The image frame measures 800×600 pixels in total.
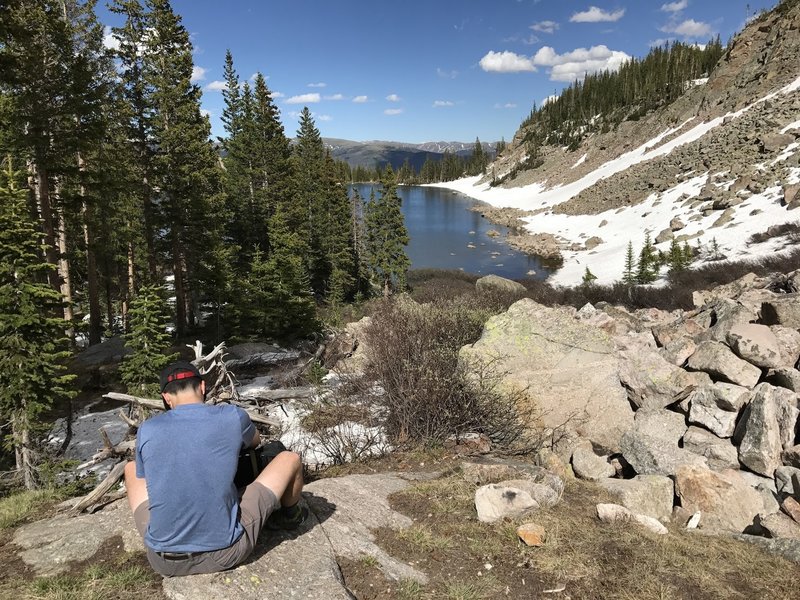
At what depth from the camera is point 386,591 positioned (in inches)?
162

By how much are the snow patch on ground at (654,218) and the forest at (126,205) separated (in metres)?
19.0

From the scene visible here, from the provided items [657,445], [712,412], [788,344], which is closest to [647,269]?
[788,344]

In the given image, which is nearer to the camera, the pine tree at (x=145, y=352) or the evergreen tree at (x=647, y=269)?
the pine tree at (x=145, y=352)

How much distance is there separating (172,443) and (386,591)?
225cm

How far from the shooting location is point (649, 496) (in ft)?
20.1

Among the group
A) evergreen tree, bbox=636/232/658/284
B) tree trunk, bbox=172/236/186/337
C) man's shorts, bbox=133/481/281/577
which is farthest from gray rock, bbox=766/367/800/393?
evergreen tree, bbox=636/232/658/284

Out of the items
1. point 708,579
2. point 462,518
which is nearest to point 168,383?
point 462,518

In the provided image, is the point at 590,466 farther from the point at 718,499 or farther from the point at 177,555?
the point at 177,555

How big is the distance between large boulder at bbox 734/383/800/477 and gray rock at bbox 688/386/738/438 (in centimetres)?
41

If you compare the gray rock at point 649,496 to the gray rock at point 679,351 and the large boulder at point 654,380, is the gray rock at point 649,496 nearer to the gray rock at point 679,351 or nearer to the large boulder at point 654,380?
the large boulder at point 654,380

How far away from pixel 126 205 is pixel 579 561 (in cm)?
2876

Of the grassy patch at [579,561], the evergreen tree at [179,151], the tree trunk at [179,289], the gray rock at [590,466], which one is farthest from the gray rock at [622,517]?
the tree trunk at [179,289]

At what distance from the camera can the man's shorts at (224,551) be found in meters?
3.56

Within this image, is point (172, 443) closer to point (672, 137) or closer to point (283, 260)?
point (283, 260)
